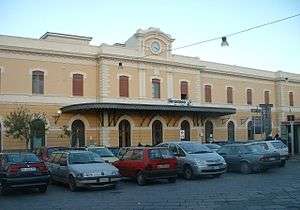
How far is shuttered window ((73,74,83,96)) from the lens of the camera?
35.2m

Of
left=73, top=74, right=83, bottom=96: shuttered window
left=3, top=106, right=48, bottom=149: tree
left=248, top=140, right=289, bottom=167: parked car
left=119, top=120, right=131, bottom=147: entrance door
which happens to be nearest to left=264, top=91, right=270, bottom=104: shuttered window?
left=119, top=120, right=131, bottom=147: entrance door

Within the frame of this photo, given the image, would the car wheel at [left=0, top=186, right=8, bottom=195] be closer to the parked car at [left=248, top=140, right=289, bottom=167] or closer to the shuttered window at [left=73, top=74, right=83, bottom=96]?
the parked car at [left=248, top=140, right=289, bottom=167]

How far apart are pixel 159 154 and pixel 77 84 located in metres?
19.3

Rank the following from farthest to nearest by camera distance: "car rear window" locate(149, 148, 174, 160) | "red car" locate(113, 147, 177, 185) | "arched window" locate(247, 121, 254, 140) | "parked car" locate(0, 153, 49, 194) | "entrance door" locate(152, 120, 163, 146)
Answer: "arched window" locate(247, 121, 254, 140), "entrance door" locate(152, 120, 163, 146), "car rear window" locate(149, 148, 174, 160), "red car" locate(113, 147, 177, 185), "parked car" locate(0, 153, 49, 194)

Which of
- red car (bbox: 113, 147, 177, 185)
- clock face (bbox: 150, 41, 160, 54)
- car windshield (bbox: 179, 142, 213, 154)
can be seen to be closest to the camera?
red car (bbox: 113, 147, 177, 185)

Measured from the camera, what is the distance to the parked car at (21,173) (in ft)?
47.8

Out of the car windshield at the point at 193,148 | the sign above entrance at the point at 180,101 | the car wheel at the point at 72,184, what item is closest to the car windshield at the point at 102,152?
the car windshield at the point at 193,148

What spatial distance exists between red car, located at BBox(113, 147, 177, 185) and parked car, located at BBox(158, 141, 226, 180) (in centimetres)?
131

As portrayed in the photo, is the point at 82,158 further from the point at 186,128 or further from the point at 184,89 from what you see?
the point at 184,89

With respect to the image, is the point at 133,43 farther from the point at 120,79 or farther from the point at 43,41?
the point at 43,41

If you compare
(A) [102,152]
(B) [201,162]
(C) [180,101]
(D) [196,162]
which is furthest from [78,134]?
(B) [201,162]

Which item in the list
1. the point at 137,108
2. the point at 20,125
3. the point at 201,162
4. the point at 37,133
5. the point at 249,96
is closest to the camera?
the point at 201,162

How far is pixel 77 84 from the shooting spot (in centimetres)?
3528

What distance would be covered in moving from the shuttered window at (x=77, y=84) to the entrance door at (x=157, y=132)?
24.1ft
